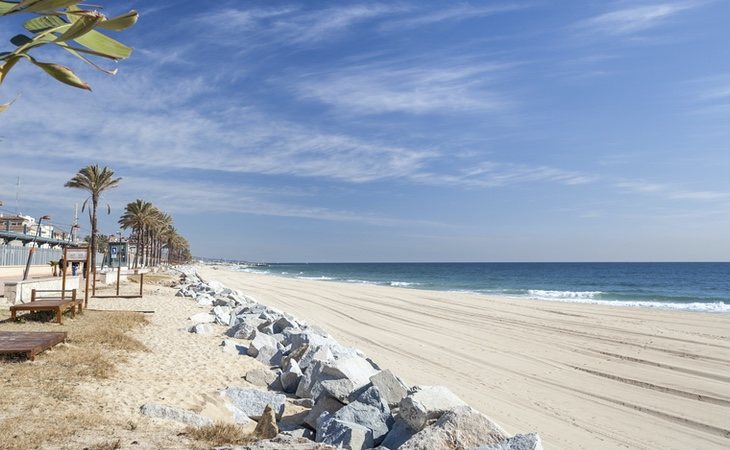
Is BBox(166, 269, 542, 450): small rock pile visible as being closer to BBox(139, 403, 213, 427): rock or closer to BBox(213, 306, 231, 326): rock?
BBox(139, 403, 213, 427): rock

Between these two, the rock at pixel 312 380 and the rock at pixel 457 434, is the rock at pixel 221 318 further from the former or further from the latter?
the rock at pixel 457 434

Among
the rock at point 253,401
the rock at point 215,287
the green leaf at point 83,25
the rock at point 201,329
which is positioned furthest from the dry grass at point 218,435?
the rock at point 215,287

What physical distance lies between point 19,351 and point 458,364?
27.9 ft

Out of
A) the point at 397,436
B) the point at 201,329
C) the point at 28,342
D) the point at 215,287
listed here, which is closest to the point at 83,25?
the point at 397,436

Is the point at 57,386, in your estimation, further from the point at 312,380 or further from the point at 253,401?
the point at 312,380

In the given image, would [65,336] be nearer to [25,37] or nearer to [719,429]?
[25,37]

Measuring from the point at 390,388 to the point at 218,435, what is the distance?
2.35m

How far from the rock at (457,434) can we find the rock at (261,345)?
6.06 meters

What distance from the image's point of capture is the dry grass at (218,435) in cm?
495

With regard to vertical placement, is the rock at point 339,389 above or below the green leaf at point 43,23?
below

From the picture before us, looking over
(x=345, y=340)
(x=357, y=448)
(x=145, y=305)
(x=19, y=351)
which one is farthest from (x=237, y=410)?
(x=145, y=305)

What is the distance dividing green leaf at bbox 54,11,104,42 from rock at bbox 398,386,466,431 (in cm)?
480

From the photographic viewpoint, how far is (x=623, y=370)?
37.8 feet

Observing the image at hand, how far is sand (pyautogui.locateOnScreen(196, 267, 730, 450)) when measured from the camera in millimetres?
7578
